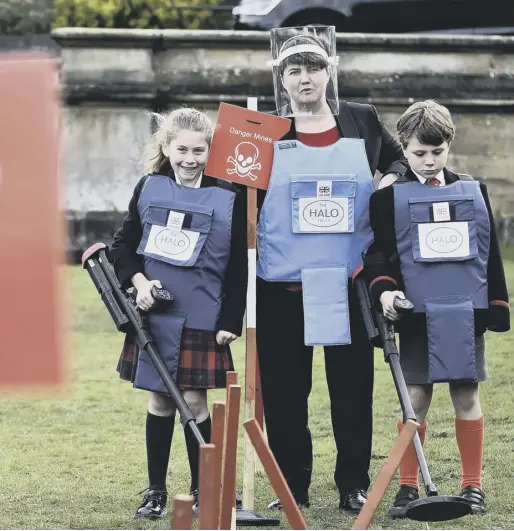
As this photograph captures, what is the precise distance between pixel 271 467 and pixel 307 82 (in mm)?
1746

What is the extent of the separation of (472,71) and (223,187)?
25.2ft

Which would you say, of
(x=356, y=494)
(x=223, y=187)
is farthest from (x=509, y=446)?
(x=223, y=187)

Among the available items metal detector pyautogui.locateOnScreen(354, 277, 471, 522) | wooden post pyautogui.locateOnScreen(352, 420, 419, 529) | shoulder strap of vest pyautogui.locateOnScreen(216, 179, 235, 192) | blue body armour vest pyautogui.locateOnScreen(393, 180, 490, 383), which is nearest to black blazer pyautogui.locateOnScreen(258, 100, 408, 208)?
shoulder strap of vest pyautogui.locateOnScreen(216, 179, 235, 192)

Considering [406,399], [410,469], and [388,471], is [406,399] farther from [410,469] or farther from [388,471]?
[388,471]

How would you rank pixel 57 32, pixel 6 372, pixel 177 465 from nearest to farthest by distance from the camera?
pixel 6 372, pixel 177 465, pixel 57 32

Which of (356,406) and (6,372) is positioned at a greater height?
(6,372)

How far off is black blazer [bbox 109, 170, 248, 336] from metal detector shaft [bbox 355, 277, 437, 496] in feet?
1.38

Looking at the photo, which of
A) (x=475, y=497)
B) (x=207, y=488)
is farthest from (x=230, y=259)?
(x=207, y=488)

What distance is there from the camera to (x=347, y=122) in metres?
5.50

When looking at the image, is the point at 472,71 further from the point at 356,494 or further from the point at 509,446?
the point at 356,494

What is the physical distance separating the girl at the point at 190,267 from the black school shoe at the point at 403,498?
71cm

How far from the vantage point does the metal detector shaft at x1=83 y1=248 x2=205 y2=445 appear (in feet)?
16.8

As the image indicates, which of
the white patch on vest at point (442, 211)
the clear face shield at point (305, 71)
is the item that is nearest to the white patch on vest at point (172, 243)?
the clear face shield at point (305, 71)

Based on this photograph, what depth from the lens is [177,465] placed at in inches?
261
